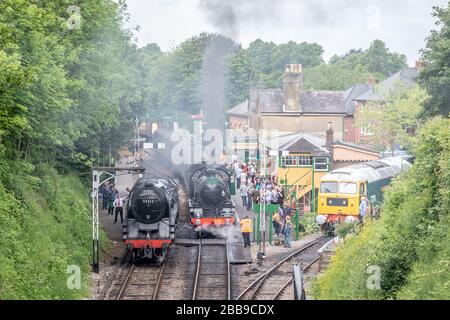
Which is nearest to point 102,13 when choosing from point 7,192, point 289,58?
point 7,192

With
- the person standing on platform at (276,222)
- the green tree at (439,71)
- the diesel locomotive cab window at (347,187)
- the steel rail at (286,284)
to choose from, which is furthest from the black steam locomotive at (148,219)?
the green tree at (439,71)

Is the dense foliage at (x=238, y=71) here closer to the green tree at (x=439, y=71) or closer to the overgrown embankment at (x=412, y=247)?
the green tree at (x=439, y=71)

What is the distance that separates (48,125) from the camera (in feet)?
73.1

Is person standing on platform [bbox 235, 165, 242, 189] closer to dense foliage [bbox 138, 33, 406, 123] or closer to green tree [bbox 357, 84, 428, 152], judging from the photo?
dense foliage [bbox 138, 33, 406, 123]

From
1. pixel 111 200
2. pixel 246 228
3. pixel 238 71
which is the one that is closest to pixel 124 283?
pixel 246 228

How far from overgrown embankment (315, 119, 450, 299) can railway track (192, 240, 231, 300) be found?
3256 millimetres

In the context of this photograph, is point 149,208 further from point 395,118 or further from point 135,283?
point 395,118

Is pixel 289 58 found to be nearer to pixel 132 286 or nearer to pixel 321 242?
pixel 321 242

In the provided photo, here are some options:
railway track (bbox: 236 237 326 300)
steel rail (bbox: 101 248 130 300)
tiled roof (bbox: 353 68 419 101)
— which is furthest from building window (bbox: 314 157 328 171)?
tiled roof (bbox: 353 68 419 101)

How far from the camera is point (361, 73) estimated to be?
10869 cm

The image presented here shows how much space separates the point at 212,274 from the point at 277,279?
2.04 metres

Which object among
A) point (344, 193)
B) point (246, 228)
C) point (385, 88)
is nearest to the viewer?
point (246, 228)

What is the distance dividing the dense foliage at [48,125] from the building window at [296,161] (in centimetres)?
1189
